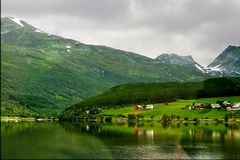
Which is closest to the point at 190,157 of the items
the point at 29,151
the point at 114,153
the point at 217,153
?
the point at 217,153

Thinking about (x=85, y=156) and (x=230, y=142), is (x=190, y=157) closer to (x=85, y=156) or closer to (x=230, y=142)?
(x=85, y=156)

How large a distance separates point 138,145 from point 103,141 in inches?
522

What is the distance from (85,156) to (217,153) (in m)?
29.6

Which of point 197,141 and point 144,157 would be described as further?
point 197,141

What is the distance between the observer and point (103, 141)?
13125 centimetres

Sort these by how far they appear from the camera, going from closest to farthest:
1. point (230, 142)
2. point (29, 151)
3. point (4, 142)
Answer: point (29, 151) < point (4, 142) < point (230, 142)

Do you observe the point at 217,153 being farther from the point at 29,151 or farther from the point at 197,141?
the point at 29,151

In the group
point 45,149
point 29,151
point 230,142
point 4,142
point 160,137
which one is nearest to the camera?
point 29,151

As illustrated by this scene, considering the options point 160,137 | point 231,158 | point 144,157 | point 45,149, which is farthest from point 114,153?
point 160,137

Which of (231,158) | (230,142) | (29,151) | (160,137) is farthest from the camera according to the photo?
(160,137)

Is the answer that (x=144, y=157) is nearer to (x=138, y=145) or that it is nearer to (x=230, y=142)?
(x=138, y=145)

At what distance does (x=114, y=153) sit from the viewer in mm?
101625

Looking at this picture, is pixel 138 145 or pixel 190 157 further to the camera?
pixel 138 145

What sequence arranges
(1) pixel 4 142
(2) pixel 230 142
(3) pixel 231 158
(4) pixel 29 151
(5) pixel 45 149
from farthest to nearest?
1. (2) pixel 230 142
2. (1) pixel 4 142
3. (5) pixel 45 149
4. (4) pixel 29 151
5. (3) pixel 231 158
